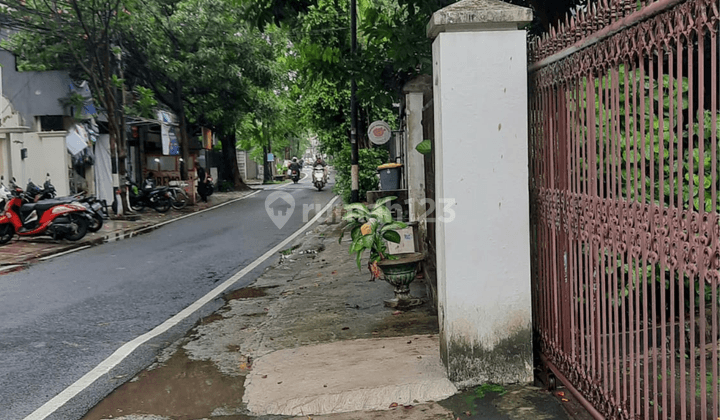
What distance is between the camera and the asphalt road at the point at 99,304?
18.8 ft

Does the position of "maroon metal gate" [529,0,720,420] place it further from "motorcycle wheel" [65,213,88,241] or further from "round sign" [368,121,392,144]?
"round sign" [368,121,392,144]

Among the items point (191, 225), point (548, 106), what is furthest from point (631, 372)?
point (191, 225)

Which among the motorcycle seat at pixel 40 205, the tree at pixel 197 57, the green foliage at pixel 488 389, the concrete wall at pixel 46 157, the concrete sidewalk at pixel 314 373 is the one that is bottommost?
the concrete sidewalk at pixel 314 373

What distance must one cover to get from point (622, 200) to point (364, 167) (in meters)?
21.3

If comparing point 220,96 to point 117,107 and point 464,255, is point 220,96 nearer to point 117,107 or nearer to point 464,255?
point 117,107

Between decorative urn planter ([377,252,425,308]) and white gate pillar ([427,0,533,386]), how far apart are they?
2.70 m

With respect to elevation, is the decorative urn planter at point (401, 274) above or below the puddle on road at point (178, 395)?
above

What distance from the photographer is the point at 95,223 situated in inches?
686

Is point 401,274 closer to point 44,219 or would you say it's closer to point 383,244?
point 383,244

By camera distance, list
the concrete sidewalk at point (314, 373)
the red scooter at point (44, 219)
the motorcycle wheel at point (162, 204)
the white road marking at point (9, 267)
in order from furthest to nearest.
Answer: the motorcycle wheel at point (162, 204)
the red scooter at point (44, 219)
the white road marking at point (9, 267)
the concrete sidewalk at point (314, 373)

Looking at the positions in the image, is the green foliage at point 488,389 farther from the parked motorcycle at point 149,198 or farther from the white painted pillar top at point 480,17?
the parked motorcycle at point 149,198

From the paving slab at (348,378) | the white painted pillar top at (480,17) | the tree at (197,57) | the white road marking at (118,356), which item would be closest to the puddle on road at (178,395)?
the paving slab at (348,378)

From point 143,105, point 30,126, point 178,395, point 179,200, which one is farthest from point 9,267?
point 179,200

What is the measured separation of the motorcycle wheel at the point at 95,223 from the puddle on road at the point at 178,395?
12.2 meters
